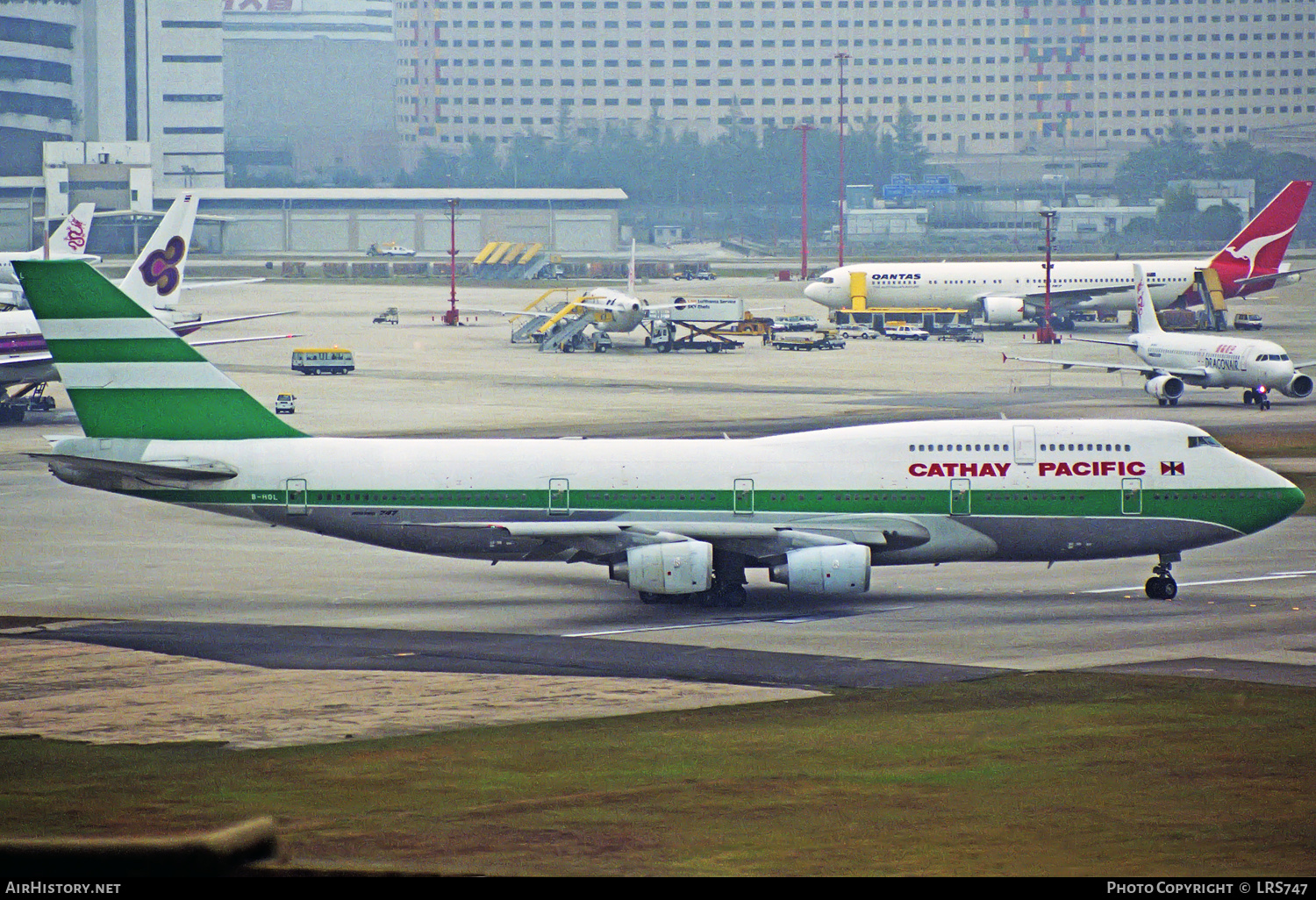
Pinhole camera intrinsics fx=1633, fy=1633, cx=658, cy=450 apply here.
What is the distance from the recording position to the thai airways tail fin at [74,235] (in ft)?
473

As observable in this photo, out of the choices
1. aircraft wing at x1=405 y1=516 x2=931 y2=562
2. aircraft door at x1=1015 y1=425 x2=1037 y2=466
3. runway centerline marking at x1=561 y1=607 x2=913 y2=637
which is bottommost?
runway centerline marking at x1=561 y1=607 x2=913 y2=637

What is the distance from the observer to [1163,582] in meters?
44.2

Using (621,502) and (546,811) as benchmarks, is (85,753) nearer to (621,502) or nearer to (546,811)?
(546,811)

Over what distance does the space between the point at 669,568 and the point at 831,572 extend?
408 centimetres

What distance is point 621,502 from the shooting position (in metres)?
43.3

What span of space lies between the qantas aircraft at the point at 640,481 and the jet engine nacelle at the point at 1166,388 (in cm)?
4663

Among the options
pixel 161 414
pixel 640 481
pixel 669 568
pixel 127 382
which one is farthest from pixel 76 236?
pixel 669 568

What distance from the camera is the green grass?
67.7 feet

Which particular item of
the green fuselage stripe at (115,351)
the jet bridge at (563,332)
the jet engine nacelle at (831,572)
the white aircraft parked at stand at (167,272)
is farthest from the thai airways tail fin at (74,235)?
the jet engine nacelle at (831,572)

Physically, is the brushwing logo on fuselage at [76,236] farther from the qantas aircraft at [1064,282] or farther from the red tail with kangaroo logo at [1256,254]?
the red tail with kangaroo logo at [1256,254]

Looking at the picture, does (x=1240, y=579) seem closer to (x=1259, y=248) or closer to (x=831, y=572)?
(x=831, y=572)

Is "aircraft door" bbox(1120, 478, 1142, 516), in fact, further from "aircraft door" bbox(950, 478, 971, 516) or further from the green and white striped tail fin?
the green and white striped tail fin

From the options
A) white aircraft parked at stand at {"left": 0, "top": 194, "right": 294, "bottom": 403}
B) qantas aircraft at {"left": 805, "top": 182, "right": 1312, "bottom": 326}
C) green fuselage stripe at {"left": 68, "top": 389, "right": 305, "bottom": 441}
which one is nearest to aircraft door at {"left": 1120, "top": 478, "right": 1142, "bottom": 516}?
green fuselage stripe at {"left": 68, "top": 389, "right": 305, "bottom": 441}

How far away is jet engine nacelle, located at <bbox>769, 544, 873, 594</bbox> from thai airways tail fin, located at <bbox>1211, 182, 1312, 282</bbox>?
111 meters
